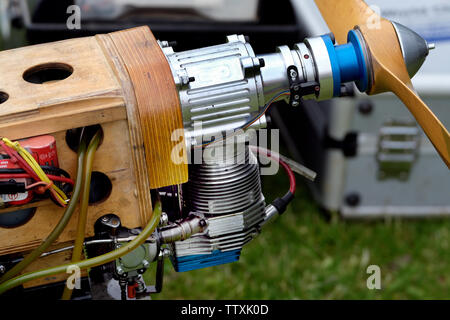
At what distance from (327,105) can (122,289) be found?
2.08 m

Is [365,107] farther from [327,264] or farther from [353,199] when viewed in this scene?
[327,264]

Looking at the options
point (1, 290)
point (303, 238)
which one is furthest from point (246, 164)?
point (303, 238)

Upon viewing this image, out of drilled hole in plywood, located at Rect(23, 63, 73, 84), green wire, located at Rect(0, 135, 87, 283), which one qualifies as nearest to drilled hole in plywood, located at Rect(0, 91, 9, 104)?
drilled hole in plywood, located at Rect(23, 63, 73, 84)

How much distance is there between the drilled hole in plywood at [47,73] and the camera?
1866mm

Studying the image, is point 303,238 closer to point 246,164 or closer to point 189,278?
point 189,278

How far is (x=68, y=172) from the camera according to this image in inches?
68.4

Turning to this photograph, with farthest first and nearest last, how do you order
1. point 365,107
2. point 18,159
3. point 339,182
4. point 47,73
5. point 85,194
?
point 339,182
point 365,107
point 47,73
point 85,194
point 18,159

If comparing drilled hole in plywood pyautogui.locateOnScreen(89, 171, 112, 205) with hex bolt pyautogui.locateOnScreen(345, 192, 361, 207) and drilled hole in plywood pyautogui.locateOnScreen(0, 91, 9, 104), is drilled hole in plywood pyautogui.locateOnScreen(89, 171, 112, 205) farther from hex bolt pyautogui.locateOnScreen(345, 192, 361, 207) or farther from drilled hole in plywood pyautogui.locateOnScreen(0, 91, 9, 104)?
hex bolt pyautogui.locateOnScreen(345, 192, 361, 207)

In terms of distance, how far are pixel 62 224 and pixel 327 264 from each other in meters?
2.27

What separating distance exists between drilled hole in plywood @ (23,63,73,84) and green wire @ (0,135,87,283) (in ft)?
1.04

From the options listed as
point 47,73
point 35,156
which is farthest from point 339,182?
point 35,156

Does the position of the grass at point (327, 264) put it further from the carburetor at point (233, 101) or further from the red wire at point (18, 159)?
the red wire at point (18, 159)

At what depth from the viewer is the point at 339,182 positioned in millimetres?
3752

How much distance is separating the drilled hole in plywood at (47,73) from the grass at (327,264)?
1835 millimetres
